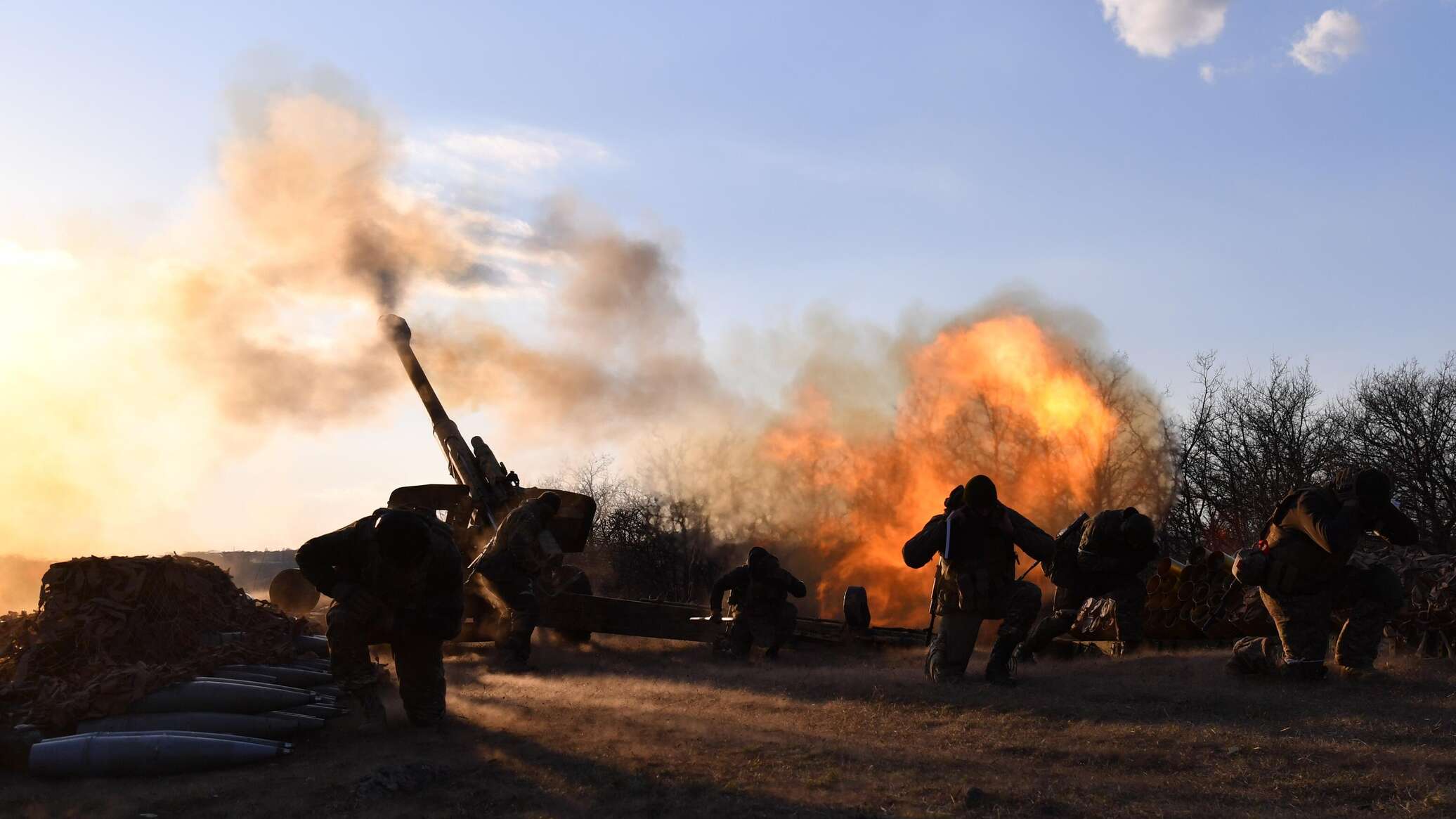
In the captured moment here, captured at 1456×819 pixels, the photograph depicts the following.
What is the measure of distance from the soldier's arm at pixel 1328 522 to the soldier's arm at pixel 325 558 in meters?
8.64

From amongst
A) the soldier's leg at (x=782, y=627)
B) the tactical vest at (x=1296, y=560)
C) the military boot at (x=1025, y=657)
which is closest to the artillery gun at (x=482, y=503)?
the soldier's leg at (x=782, y=627)

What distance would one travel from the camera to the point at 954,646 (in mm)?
12312

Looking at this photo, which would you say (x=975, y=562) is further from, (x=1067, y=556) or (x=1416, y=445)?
(x=1416, y=445)

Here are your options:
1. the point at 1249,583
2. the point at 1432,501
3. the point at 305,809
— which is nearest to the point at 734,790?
the point at 305,809

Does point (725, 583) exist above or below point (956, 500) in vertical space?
below

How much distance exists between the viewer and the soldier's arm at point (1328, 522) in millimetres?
11164

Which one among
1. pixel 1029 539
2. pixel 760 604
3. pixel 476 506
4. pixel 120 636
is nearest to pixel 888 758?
pixel 1029 539

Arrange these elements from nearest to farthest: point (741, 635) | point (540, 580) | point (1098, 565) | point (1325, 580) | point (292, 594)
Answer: point (1325, 580), point (1098, 565), point (741, 635), point (540, 580), point (292, 594)

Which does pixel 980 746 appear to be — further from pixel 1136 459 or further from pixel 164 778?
pixel 1136 459

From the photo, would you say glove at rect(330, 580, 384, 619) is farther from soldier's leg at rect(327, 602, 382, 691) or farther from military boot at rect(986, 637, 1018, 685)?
military boot at rect(986, 637, 1018, 685)

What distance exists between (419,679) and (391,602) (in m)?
0.72

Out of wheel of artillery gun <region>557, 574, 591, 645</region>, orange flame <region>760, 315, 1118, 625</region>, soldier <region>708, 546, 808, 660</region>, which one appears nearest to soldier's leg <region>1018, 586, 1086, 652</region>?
soldier <region>708, 546, 808, 660</region>

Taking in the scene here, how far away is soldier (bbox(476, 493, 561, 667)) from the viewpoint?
16.8m

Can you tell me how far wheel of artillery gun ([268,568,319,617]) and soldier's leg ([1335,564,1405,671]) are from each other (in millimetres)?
16912
